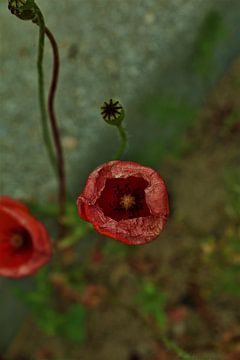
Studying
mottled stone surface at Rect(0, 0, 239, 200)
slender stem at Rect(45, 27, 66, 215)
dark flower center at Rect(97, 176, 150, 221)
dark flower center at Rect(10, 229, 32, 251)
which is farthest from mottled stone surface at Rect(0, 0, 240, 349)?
dark flower center at Rect(97, 176, 150, 221)

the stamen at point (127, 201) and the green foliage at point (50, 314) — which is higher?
the stamen at point (127, 201)

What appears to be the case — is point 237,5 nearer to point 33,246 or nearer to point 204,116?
point 204,116

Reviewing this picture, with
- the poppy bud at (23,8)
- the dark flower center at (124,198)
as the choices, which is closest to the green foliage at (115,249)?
Answer: the dark flower center at (124,198)

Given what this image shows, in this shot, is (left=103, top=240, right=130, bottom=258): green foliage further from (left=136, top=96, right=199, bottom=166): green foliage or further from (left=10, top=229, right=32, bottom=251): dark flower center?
(left=10, top=229, right=32, bottom=251): dark flower center

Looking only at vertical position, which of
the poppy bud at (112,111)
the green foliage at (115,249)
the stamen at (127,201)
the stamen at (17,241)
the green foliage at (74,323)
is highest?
→ the poppy bud at (112,111)

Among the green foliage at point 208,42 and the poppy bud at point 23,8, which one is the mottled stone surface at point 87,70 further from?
the poppy bud at point 23,8

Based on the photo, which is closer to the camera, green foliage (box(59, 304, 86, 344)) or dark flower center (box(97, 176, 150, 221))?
dark flower center (box(97, 176, 150, 221))

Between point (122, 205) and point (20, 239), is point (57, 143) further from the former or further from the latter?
Result: point (122, 205)

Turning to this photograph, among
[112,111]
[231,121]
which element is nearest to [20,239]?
[112,111]
